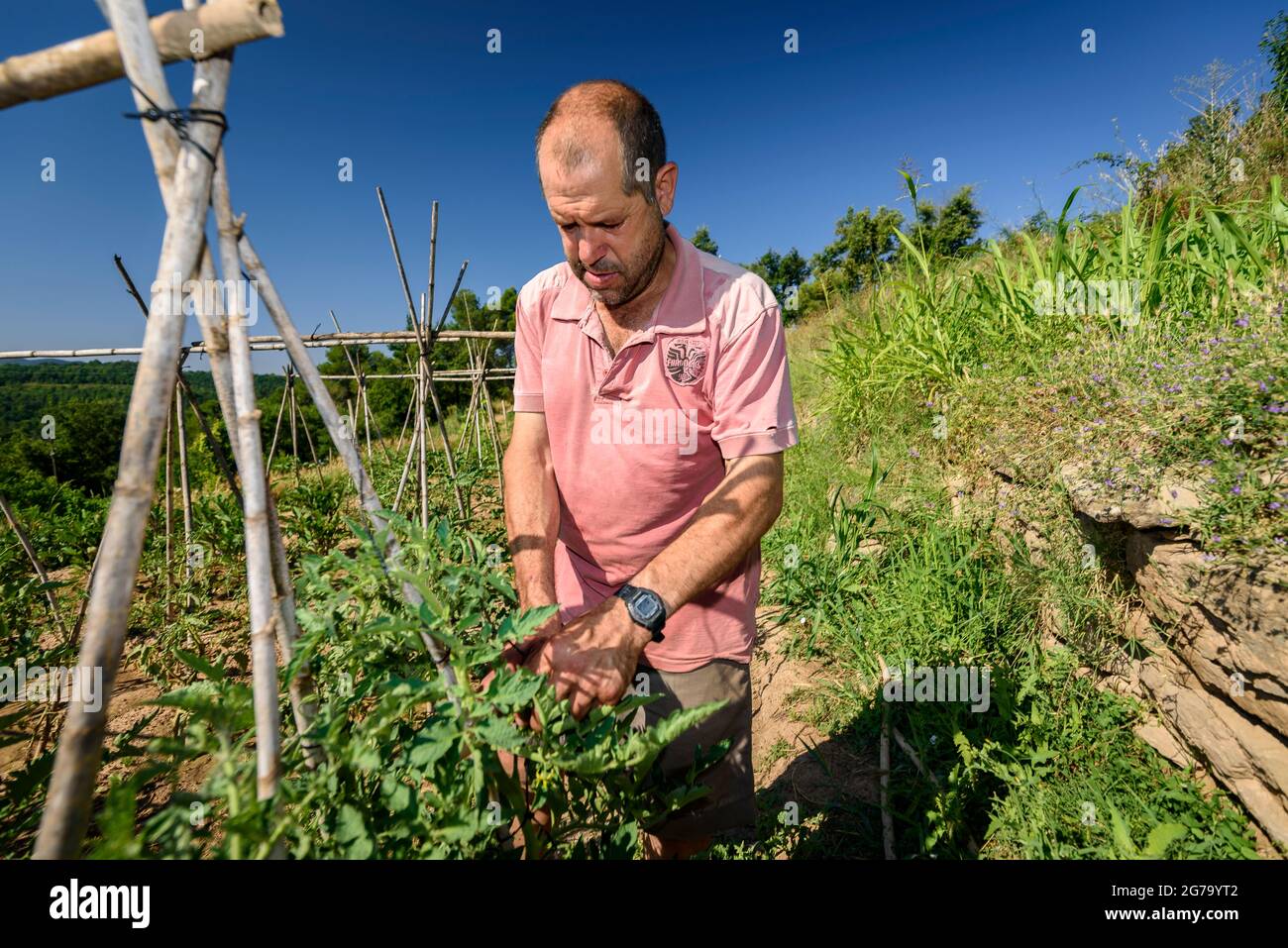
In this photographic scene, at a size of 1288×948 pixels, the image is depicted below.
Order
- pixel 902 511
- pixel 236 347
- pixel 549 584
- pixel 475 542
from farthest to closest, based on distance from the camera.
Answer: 1. pixel 902 511
2. pixel 549 584
3. pixel 475 542
4. pixel 236 347

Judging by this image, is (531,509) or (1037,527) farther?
(1037,527)

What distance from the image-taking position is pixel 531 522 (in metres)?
1.90

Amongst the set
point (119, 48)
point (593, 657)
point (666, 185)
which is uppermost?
point (666, 185)

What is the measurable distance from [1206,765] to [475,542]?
286cm

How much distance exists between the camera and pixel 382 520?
0.93 meters

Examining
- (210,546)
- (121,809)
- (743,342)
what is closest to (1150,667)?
(743,342)

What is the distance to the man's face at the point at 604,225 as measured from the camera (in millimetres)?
1613

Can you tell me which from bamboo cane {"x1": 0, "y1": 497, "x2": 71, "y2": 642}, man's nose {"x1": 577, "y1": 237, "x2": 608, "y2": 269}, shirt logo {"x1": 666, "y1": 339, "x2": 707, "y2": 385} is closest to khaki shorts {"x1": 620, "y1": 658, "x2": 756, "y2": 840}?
shirt logo {"x1": 666, "y1": 339, "x2": 707, "y2": 385}

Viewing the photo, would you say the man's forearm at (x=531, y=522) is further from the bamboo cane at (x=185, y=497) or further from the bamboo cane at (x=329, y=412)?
the bamboo cane at (x=185, y=497)

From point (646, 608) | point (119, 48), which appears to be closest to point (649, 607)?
point (646, 608)

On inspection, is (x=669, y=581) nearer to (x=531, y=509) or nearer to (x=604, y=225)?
(x=531, y=509)

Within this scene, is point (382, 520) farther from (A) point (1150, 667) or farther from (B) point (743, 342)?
(A) point (1150, 667)

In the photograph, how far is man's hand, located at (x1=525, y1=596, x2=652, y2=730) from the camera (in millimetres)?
1262

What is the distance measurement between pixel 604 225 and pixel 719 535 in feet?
3.15
